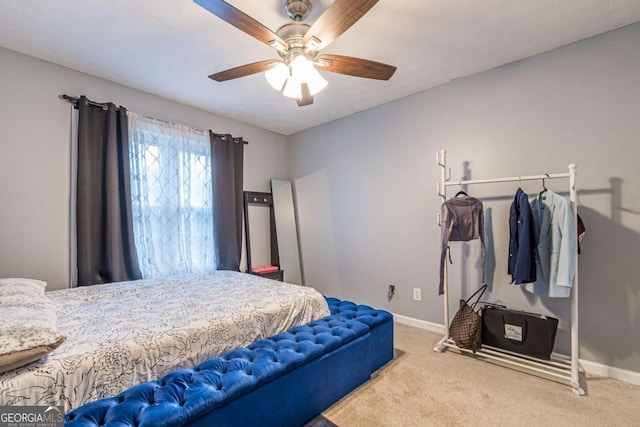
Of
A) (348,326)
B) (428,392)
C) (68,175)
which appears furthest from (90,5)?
(428,392)

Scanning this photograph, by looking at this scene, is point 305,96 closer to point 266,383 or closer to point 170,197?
point 266,383

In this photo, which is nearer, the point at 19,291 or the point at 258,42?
the point at 19,291

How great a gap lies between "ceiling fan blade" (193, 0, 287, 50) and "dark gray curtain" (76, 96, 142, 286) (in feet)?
6.13

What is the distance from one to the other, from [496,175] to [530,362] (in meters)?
1.48

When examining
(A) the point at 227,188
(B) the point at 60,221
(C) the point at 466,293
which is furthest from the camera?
(A) the point at 227,188

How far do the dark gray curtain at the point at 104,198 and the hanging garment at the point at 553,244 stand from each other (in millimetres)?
3392

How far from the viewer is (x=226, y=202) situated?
136 inches

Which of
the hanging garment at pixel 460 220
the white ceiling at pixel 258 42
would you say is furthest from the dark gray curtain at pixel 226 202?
the hanging garment at pixel 460 220

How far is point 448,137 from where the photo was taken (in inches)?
109

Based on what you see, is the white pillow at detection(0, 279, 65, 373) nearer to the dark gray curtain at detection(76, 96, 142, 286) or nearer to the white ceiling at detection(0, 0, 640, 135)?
the dark gray curtain at detection(76, 96, 142, 286)

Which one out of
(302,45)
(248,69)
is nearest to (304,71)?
(302,45)

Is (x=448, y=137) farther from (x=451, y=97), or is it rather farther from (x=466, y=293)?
(x=466, y=293)

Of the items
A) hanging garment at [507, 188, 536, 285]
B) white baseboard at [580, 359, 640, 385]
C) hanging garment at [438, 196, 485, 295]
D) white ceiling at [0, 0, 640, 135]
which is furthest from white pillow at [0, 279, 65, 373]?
white baseboard at [580, 359, 640, 385]

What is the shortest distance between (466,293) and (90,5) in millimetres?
3533
